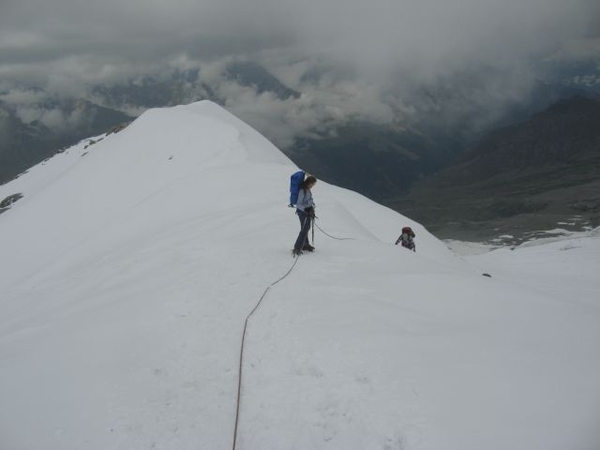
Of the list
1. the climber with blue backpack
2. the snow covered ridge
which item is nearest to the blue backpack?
the climber with blue backpack

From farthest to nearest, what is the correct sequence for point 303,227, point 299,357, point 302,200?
point 303,227
point 302,200
point 299,357

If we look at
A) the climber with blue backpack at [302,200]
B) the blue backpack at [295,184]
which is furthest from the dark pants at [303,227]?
the blue backpack at [295,184]

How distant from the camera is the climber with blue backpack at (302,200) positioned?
14.0 meters

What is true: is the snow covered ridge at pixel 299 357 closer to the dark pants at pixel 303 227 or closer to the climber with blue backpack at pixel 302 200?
the dark pants at pixel 303 227

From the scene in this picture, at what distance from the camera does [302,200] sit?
14250 mm

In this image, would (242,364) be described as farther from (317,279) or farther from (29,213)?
(29,213)

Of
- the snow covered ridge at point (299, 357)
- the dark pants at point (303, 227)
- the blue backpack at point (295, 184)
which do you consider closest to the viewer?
the snow covered ridge at point (299, 357)

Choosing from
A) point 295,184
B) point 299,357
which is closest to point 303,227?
point 295,184

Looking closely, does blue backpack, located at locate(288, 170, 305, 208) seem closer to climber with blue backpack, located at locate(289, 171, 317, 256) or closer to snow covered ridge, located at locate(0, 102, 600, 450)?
climber with blue backpack, located at locate(289, 171, 317, 256)

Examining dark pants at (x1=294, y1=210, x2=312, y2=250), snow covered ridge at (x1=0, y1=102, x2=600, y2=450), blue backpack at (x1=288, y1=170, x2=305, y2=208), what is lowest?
snow covered ridge at (x1=0, y1=102, x2=600, y2=450)

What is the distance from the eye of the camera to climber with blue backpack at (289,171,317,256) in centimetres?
1397

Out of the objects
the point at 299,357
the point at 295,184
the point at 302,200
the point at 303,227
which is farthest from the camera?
the point at 303,227

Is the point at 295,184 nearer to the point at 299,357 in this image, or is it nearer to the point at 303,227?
the point at 303,227

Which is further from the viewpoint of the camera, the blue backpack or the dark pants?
the dark pants
